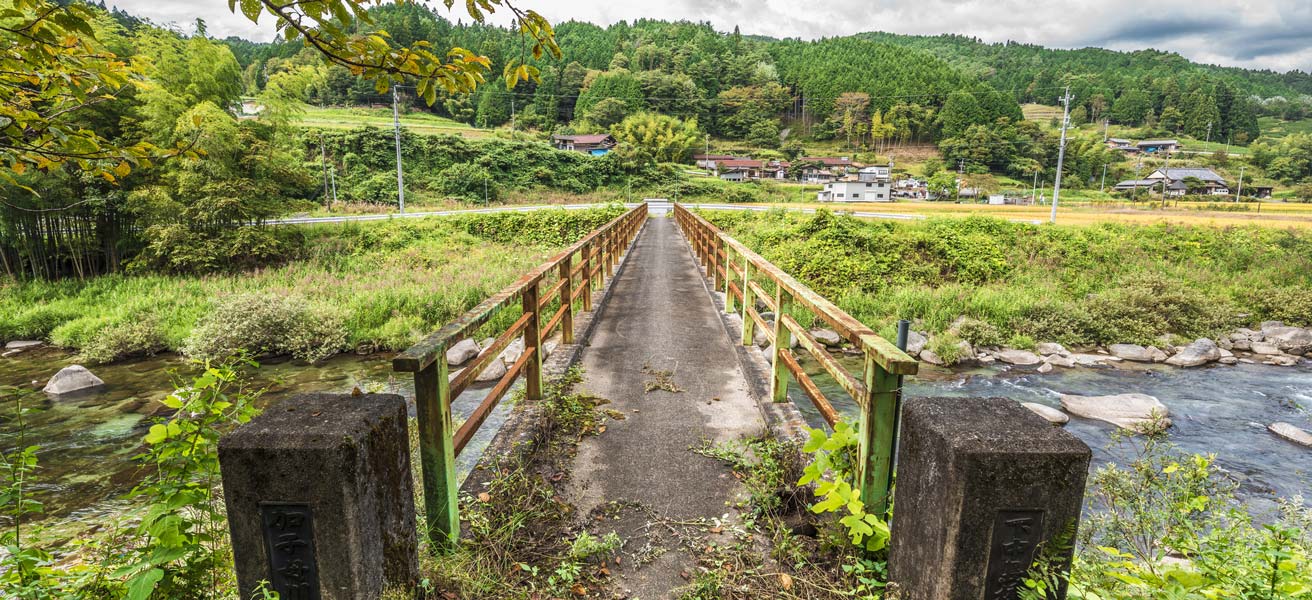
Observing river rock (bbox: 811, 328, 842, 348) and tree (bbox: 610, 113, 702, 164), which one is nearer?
river rock (bbox: 811, 328, 842, 348)

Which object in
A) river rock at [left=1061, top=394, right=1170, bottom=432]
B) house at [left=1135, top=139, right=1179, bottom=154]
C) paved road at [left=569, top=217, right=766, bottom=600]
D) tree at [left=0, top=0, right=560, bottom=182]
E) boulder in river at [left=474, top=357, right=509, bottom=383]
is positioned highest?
house at [left=1135, top=139, right=1179, bottom=154]

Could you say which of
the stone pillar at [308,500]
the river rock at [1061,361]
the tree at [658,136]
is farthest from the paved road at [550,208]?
the tree at [658,136]

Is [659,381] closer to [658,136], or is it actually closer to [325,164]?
[325,164]

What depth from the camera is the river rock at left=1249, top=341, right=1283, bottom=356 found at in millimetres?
13084

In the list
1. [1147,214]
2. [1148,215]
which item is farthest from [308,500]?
[1147,214]

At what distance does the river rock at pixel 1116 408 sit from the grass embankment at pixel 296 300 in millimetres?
12078

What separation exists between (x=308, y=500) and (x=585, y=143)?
68.8m

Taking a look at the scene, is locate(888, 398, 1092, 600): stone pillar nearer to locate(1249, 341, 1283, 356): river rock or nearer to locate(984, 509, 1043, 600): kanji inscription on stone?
locate(984, 509, 1043, 600): kanji inscription on stone

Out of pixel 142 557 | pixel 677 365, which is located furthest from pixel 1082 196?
pixel 142 557

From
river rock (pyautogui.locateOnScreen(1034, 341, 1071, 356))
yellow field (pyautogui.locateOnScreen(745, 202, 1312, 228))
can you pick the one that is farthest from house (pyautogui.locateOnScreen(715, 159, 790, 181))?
river rock (pyautogui.locateOnScreen(1034, 341, 1071, 356))

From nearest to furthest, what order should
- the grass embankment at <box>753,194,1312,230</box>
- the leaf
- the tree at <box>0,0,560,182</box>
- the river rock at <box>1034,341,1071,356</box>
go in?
the leaf → the tree at <box>0,0,560,182</box> → the river rock at <box>1034,341,1071,356</box> → the grass embankment at <box>753,194,1312,230</box>

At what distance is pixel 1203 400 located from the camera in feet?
33.1

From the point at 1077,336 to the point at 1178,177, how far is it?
71.4 meters

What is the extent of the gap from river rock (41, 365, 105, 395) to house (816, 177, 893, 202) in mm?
58131
